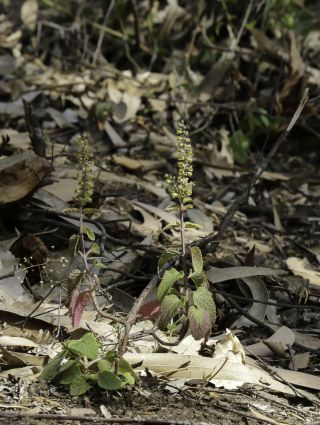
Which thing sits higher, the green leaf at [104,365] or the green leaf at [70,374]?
the green leaf at [104,365]

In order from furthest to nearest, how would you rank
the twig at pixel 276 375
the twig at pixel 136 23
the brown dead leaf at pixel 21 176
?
the twig at pixel 136 23 → the brown dead leaf at pixel 21 176 → the twig at pixel 276 375

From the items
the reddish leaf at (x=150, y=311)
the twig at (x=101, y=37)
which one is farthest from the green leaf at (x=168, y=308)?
the twig at (x=101, y=37)

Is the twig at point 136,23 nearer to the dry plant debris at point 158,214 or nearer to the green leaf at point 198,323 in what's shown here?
the dry plant debris at point 158,214

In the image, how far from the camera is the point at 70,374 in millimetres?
2166

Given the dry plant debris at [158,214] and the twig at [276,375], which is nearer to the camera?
Answer: the dry plant debris at [158,214]

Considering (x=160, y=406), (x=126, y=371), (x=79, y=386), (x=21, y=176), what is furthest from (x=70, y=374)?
(x=21, y=176)

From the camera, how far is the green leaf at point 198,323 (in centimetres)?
218

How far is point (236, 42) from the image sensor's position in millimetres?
5676

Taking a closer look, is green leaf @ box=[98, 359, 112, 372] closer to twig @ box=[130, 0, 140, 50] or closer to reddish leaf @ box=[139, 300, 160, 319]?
reddish leaf @ box=[139, 300, 160, 319]

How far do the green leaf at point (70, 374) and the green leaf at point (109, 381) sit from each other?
8 centimetres

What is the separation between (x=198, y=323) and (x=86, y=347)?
0.33 m

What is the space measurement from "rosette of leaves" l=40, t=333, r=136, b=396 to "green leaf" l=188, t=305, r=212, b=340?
215mm

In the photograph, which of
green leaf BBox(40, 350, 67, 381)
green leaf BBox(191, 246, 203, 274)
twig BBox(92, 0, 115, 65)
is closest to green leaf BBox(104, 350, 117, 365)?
green leaf BBox(40, 350, 67, 381)

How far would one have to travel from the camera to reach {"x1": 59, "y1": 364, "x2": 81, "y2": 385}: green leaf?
216 centimetres
